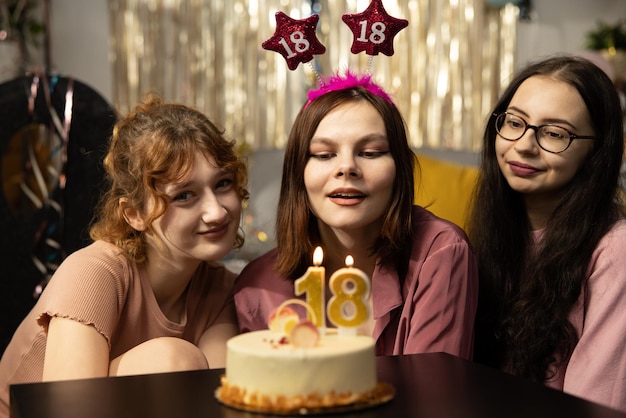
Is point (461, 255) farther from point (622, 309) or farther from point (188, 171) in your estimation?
point (188, 171)

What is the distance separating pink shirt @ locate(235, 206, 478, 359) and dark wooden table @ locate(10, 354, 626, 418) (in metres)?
0.37

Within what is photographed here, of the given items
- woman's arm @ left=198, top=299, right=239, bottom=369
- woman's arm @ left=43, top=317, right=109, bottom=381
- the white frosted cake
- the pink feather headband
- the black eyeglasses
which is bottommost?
woman's arm @ left=198, top=299, right=239, bottom=369

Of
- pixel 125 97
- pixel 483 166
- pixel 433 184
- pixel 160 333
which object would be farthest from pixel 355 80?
pixel 125 97

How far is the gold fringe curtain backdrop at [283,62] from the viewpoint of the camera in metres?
4.25

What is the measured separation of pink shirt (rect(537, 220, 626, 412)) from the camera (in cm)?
193

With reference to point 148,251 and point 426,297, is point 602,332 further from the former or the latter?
point 148,251

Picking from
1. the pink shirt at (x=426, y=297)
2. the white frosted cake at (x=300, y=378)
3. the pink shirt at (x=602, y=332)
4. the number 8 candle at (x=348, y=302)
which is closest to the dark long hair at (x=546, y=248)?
the pink shirt at (x=602, y=332)

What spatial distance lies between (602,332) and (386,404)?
2.66 ft

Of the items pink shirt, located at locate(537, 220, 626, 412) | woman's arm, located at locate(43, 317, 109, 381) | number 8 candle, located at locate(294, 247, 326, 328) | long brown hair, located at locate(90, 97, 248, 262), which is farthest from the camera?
long brown hair, located at locate(90, 97, 248, 262)

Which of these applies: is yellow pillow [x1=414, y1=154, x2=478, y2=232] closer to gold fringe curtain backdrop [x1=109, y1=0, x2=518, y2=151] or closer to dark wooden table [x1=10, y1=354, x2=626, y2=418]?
gold fringe curtain backdrop [x1=109, y1=0, x2=518, y2=151]

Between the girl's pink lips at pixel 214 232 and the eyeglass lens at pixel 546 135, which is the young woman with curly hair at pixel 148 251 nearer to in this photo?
the girl's pink lips at pixel 214 232

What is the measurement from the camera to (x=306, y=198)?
2.12 meters

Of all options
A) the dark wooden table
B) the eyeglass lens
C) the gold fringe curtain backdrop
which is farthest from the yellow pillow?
the dark wooden table

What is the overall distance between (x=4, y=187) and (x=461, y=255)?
166 cm
